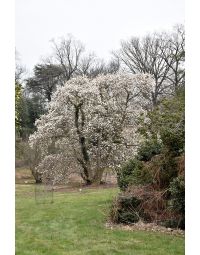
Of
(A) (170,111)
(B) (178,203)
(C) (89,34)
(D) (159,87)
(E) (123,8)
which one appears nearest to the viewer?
(B) (178,203)

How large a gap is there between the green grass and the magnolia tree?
3235 mm

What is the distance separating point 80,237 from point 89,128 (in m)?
4.49

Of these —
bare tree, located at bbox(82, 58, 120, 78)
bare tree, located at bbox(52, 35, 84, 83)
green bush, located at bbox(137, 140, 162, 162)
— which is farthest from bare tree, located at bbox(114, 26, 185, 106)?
green bush, located at bbox(137, 140, 162, 162)

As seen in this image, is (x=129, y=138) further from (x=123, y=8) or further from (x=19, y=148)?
(x=123, y=8)

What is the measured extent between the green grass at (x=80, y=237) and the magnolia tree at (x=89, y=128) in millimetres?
3235

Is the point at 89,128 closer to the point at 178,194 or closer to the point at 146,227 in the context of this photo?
the point at 146,227

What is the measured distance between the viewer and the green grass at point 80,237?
264 cm

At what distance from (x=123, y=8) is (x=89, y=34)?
2701mm

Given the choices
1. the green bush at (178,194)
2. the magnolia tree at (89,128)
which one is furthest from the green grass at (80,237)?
the magnolia tree at (89,128)

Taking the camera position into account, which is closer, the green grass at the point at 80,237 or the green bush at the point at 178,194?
the green grass at the point at 80,237

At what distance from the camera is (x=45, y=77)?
11.1 meters

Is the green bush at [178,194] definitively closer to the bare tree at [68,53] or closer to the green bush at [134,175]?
the green bush at [134,175]

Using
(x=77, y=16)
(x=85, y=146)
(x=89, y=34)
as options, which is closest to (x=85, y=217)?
(x=85, y=146)

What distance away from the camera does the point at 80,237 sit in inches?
119
